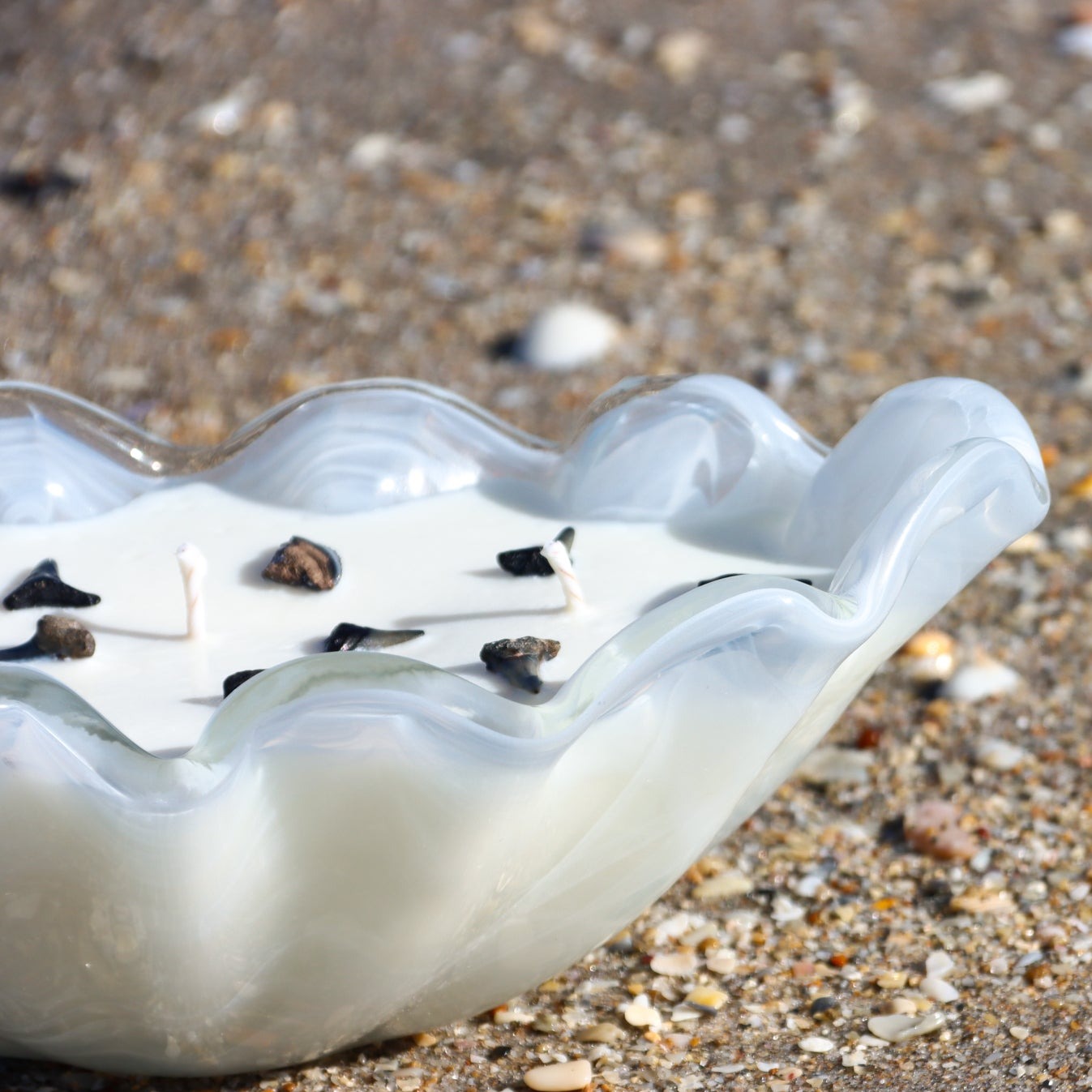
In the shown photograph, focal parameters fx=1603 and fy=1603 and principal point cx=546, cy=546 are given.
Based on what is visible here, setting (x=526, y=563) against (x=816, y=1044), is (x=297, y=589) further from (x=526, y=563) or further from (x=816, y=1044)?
(x=816, y=1044)

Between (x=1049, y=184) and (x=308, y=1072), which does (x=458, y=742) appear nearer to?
(x=308, y=1072)

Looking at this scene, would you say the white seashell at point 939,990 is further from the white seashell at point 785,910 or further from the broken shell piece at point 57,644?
the broken shell piece at point 57,644

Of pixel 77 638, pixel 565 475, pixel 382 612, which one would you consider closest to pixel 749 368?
pixel 565 475

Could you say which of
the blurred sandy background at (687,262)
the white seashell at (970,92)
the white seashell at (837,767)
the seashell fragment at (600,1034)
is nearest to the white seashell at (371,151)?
the blurred sandy background at (687,262)

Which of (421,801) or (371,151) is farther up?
(421,801)

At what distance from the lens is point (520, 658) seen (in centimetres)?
111

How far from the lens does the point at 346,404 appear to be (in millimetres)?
1478

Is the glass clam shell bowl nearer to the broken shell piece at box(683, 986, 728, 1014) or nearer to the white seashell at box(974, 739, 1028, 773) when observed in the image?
the broken shell piece at box(683, 986, 728, 1014)

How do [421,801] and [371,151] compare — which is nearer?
[421,801]

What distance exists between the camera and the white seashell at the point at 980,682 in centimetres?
180

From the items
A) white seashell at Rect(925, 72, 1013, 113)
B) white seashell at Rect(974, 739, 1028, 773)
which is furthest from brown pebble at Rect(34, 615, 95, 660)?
white seashell at Rect(925, 72, 1013, 113)

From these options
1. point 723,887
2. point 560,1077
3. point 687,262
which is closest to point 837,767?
point 723,887

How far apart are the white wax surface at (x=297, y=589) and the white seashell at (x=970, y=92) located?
210 cm

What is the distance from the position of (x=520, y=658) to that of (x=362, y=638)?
14 cm
